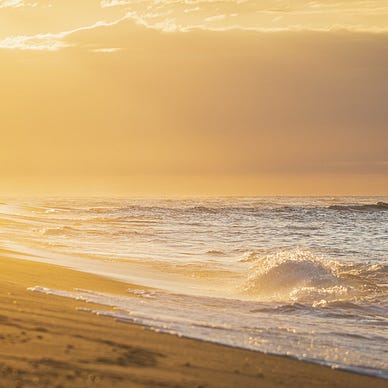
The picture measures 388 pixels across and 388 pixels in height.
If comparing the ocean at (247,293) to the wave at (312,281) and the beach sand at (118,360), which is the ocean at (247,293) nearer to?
the wave at (312,281)

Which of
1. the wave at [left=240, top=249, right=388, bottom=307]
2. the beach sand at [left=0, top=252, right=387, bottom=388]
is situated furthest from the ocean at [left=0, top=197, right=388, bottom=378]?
the beach sand at [left=0, top=252, right=387, bottom=388]

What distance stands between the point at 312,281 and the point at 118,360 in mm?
10780

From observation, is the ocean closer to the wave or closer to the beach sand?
the wave

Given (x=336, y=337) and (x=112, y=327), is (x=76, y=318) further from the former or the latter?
(x=336, y=337)

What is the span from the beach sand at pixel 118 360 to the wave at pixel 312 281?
18.6 ft

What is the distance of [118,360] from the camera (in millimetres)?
6031

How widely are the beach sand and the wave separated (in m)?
5.68

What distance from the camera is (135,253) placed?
2219cm

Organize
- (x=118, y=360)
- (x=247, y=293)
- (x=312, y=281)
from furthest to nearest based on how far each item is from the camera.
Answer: (x=312, y=281)
(x=247, y=293)
(x=118, y=360)

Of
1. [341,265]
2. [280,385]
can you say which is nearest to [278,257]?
[341,265]

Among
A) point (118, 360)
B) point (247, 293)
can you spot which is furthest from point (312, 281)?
point (118, 360)

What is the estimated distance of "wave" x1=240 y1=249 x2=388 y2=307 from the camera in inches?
543

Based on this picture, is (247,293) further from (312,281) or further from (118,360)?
(118,360)

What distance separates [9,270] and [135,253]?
400 inches
